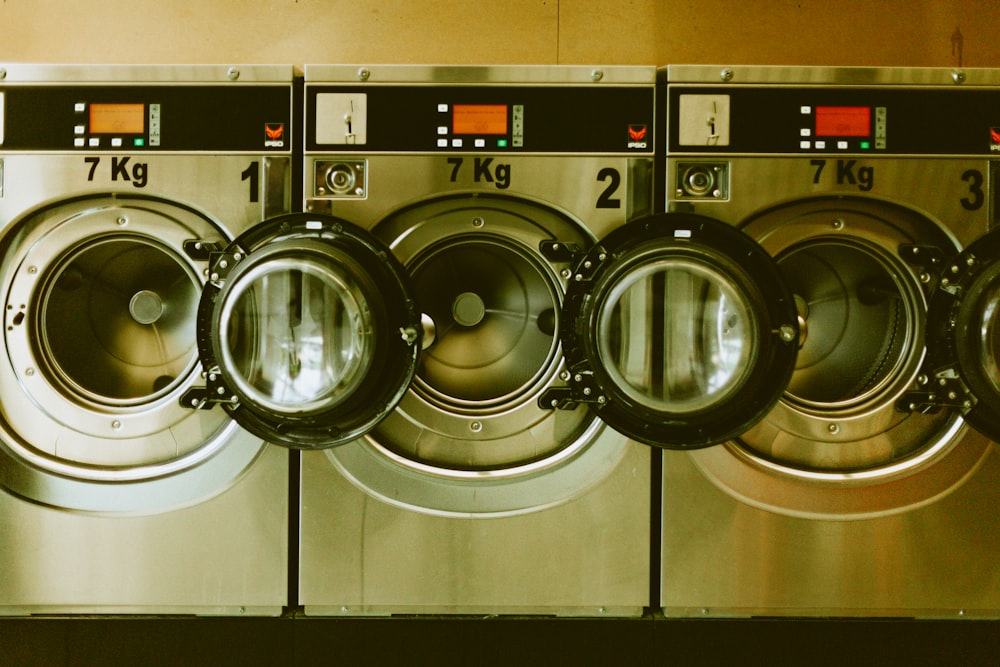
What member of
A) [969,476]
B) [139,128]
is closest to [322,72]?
[139,128]

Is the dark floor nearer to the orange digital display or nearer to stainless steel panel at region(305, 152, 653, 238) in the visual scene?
stainless steel panel at region(305, 152, 653, 238)

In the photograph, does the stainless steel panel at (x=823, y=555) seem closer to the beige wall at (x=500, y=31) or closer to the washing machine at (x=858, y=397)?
the washing machine at (x=858, y=397)

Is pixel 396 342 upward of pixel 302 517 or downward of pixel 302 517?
upward

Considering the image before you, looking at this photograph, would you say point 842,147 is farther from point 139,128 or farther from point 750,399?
point 139,128

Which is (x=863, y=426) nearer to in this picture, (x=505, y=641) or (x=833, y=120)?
(x=833, y=120)

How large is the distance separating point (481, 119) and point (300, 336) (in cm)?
62

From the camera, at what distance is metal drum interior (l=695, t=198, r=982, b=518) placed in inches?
56.1

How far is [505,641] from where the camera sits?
1.45 metres

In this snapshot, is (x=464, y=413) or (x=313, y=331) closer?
(x=313, y=331)

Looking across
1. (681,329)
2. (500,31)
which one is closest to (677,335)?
(681,329)

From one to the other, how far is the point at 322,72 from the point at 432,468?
916 mm

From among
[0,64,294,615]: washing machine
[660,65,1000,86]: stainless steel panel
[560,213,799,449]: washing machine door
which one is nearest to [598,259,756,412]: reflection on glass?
[560,213,799,449]: washing machine door

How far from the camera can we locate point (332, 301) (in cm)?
133

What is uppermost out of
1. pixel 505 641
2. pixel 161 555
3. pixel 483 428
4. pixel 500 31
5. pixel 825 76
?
pixel 500 31
